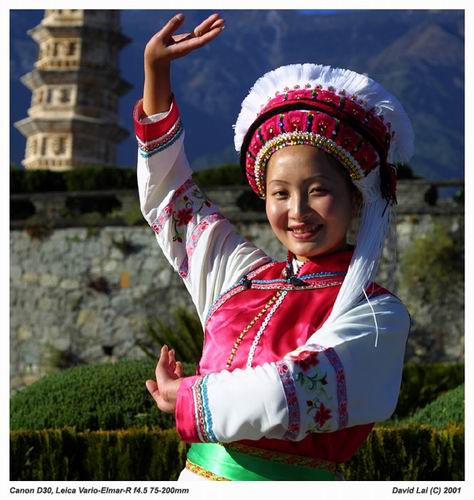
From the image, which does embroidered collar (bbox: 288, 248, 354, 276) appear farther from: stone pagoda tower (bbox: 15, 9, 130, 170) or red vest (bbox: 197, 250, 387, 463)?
stone pagoda tower (bbox: 15, 9, 130, 170)

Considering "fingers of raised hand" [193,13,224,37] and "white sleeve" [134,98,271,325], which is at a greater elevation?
"fingers of raised hand" [193,13,224,37]

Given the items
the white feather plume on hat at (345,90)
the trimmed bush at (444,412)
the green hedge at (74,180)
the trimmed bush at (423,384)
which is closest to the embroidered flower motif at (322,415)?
the white feather plume on hat at (345,90)

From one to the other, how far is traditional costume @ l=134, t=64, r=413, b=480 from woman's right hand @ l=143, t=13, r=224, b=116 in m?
0.10

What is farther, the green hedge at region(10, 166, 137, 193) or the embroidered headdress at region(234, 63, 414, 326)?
the green hedge at region(10, 166, 137, 193)

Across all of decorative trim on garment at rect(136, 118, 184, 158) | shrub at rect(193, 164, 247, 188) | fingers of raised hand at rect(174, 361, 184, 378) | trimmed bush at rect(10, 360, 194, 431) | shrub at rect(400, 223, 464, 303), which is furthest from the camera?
shrub at rect(193, 164, 247, 188)

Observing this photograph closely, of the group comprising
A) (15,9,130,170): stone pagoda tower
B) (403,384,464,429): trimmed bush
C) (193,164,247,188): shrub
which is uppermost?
(15,9,130,170): stone pagoda tower

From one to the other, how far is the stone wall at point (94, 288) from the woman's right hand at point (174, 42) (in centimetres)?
1037

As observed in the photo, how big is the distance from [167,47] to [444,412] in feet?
16.3

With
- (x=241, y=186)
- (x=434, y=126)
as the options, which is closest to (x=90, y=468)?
(x=241, y=186)

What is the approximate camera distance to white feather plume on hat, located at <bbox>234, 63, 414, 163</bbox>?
2.79 metres

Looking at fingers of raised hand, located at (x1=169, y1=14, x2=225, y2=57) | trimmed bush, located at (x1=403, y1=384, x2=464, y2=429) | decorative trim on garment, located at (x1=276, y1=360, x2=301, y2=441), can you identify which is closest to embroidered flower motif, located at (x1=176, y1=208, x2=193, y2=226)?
fingers of raised hand, located at (x1=169, y1=14, x2=225, y2=57)

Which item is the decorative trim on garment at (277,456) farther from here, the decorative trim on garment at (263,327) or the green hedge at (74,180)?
the green hedge at (74,180)

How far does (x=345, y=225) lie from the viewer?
2.82m
